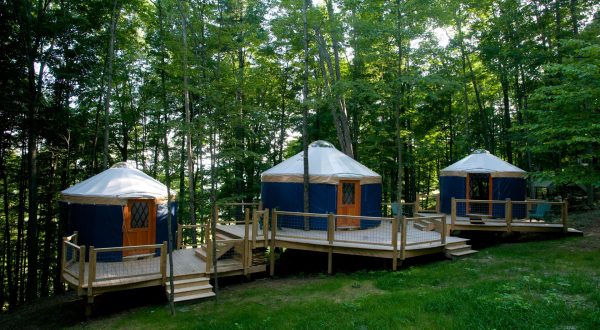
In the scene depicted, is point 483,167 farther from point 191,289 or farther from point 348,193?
point 191,289

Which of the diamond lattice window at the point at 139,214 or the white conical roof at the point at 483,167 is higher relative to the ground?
the white conical roof at the point at 483,167

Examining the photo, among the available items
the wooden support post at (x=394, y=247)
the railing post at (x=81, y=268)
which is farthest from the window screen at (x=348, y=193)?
the railing post at (x=81, y=268)

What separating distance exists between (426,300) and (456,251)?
3624mm

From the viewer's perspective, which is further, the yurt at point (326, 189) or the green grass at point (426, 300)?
the yurt at point (326, 189)

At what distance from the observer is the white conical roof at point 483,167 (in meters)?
12.1

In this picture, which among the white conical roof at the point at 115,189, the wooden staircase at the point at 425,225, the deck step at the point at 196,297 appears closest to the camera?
the deck step at the point at 196,297

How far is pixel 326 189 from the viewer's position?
1026 cm

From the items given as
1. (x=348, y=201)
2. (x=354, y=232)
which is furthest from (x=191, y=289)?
(x=348, y=201)

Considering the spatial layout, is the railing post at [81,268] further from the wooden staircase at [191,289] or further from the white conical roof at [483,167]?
the white conical roof at [483,167]

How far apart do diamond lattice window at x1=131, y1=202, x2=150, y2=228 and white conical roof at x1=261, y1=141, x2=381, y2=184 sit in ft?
12.2

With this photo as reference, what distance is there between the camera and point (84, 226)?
8.62 meters

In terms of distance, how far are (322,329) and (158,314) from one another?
3300mm

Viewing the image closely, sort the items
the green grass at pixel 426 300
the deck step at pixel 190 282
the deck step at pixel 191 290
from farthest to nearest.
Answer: the deck step at pixel 190 282
the deck step at pixel 191 290
the green grass at pixel 426 300

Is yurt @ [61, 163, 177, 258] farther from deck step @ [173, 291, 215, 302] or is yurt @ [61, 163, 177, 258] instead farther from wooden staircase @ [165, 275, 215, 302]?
deck step @ [173, 291, 215, 302]
